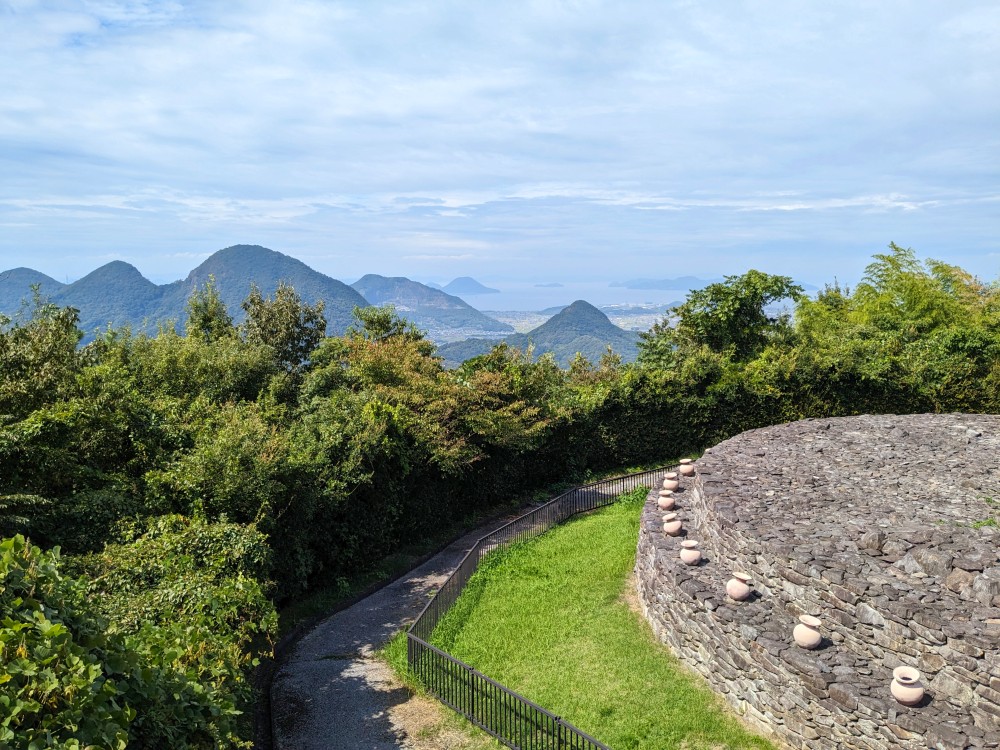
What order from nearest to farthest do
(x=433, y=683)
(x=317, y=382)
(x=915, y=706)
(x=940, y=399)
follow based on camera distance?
(x=915, y=706) → (x=433, y=683) → (x=317, y=382) → (x=940, y=399)

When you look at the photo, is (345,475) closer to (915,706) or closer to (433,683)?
(433,683)

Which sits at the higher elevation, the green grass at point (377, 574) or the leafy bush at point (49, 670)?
the leafy bush at point (49, 670)

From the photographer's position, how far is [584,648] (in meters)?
12.2

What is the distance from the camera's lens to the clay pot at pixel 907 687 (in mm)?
8336

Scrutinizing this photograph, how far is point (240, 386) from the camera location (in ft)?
74.1

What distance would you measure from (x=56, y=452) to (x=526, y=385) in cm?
1490

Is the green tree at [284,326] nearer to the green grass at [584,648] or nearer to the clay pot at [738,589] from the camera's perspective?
the green grass at [584,648]

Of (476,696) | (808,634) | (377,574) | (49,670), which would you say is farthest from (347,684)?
(49,670)

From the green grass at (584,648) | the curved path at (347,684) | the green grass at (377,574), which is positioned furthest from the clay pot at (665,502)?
the green grass at (377,574)

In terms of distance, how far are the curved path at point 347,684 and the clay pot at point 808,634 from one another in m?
6.18

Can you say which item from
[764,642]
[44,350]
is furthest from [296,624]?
[764,642]

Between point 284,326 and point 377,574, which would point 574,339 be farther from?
point 377,574

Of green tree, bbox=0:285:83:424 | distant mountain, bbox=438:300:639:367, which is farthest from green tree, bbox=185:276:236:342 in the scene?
distant mountain, bbox=438:300:639:367

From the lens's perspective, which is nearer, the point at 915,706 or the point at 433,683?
the point at 915,706
